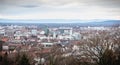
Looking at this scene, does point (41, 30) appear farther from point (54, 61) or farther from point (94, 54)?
point (94, 54)

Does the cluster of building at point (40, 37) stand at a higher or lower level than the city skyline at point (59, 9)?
lower

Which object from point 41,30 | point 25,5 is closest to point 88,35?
point 41,30

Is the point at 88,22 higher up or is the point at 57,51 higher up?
the point at 88,22

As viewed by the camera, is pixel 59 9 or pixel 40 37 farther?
pixel 40 37

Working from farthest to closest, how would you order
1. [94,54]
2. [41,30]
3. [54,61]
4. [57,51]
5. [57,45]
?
[41,30], [57,45], [57,51], [54,61], [94,54]

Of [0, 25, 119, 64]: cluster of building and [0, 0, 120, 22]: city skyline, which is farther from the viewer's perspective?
[0, 0, 120, 22]: city skyline

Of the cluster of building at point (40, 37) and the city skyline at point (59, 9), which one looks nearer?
the cluster of building at point (40, 37)

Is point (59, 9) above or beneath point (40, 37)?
above

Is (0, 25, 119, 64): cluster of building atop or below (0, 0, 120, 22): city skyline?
below
